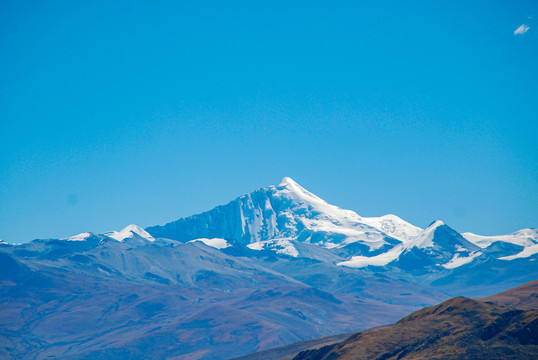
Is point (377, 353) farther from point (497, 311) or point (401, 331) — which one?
point (497, 311)

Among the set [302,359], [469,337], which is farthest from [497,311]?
[302,359]

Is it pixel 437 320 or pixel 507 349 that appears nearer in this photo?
pixel 507 349

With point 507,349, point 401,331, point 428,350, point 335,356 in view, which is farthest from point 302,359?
point 507,349

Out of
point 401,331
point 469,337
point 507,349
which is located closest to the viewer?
point 507,349

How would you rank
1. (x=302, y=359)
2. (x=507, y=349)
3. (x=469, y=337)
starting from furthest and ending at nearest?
1. (x=302, y=359)
2. (x=469, y=337)
3. (x=507, y=349)

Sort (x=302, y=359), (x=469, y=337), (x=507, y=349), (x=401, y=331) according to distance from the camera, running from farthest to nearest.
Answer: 1. (x=302, y=359)
2. (x=401, y=331)
3. (x=469, y=337)
4. (x=507, y=349)

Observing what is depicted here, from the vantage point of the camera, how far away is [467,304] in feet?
609

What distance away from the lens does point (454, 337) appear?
161 metres

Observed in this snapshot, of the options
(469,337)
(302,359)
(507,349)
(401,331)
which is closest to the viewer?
(507,349)

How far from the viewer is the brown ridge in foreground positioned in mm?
149000

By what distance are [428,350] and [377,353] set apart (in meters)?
13.6

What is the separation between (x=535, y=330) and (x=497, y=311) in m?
27.7

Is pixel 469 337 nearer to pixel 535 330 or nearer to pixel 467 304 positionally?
pixel 535 330

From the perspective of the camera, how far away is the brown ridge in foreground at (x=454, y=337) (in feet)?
489
